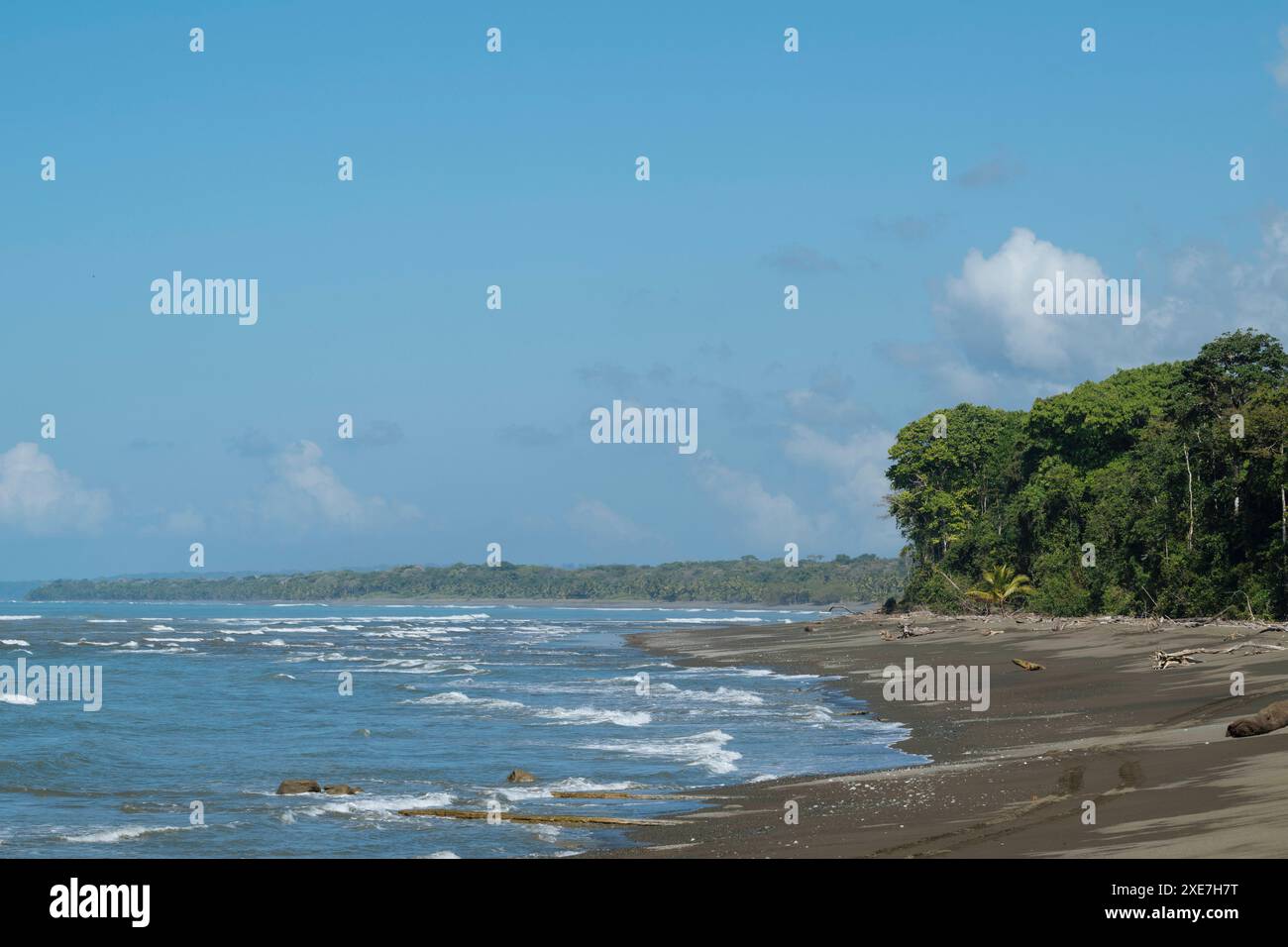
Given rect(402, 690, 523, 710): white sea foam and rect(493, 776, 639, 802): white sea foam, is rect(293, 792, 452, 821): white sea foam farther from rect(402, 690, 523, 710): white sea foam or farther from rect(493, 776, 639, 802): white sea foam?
rect(402, 690, 523, 710): white sea foam

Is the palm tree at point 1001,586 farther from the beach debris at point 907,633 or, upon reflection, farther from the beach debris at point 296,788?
the beach debris at point 296,788

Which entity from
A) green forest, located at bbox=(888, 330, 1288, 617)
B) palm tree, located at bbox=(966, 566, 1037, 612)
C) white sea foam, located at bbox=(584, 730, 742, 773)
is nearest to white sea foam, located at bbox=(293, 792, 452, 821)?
white sea foam, located at bbox=(584, 730, 742, 773)

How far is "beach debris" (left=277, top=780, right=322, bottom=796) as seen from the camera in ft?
77.7

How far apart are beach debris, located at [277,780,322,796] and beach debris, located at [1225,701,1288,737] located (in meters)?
15.5

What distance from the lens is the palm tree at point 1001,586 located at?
244 feet

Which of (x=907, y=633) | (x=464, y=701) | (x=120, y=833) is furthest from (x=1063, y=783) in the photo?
(x=907, y=633)

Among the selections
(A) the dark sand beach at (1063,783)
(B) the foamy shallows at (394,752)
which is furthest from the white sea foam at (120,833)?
(A) the dark sand beach at (1063,783)

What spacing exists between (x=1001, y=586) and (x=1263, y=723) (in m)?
56.4

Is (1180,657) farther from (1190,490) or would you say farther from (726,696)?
(1190,490)

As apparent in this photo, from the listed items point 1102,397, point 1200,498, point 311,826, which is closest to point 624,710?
point 311,826

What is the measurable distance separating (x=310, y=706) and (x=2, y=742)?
11.3 meters

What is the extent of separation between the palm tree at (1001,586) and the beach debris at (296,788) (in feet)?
183
